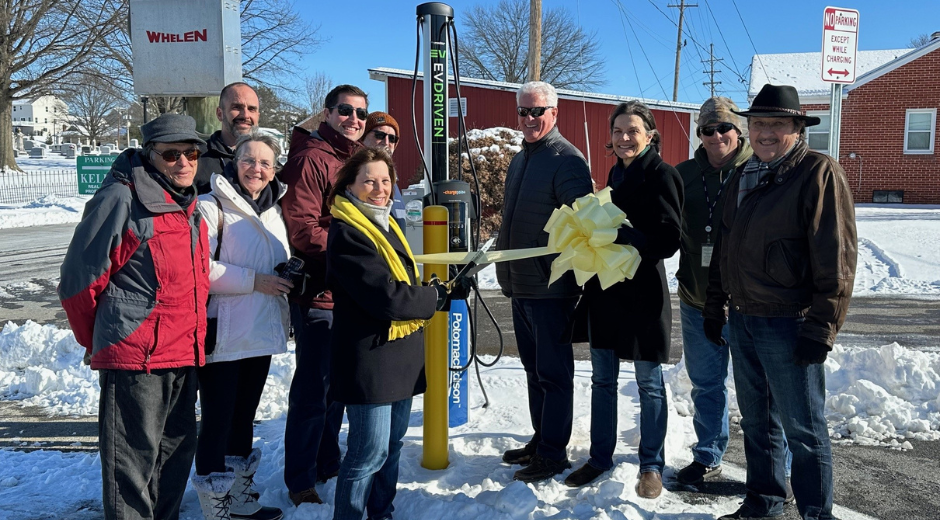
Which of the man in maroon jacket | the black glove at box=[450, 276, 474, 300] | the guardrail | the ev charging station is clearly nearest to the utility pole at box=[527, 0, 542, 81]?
the ev charging station

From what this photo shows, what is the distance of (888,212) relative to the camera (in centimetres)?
1903

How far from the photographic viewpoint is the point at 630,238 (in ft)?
11.3

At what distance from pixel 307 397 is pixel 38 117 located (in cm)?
13552

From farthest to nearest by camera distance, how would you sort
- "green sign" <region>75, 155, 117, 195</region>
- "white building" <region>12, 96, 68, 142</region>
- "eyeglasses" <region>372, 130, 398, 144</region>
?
"white building" <region>12, 96, 68, 142</region> < "green sign" <region>75, 155, 117, 195</region> < "eyeglasses" <region>372, 130, 398, 144</region>

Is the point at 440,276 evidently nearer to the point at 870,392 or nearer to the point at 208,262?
the point at 208,262

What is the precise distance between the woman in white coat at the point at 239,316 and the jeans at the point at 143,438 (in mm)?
148

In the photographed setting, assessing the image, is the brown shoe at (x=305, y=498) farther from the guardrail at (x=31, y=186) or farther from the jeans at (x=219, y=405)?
the guardrail at (x=31, y=186)

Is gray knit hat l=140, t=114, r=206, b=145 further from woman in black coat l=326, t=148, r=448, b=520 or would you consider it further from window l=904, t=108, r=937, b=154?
→ window l=904, t=108, r=937, b=154

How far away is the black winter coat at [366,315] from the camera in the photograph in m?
2.92

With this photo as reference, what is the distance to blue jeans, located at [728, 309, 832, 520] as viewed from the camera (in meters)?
3.16

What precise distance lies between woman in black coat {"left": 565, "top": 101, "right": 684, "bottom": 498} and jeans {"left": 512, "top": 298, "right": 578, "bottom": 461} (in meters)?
0.15

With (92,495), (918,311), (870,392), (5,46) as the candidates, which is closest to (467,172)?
(918,311)

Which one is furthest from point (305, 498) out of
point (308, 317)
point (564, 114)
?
point (564, 114)

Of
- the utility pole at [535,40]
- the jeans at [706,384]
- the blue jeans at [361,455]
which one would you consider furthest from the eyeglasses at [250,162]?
the utility pole at [535,40]
